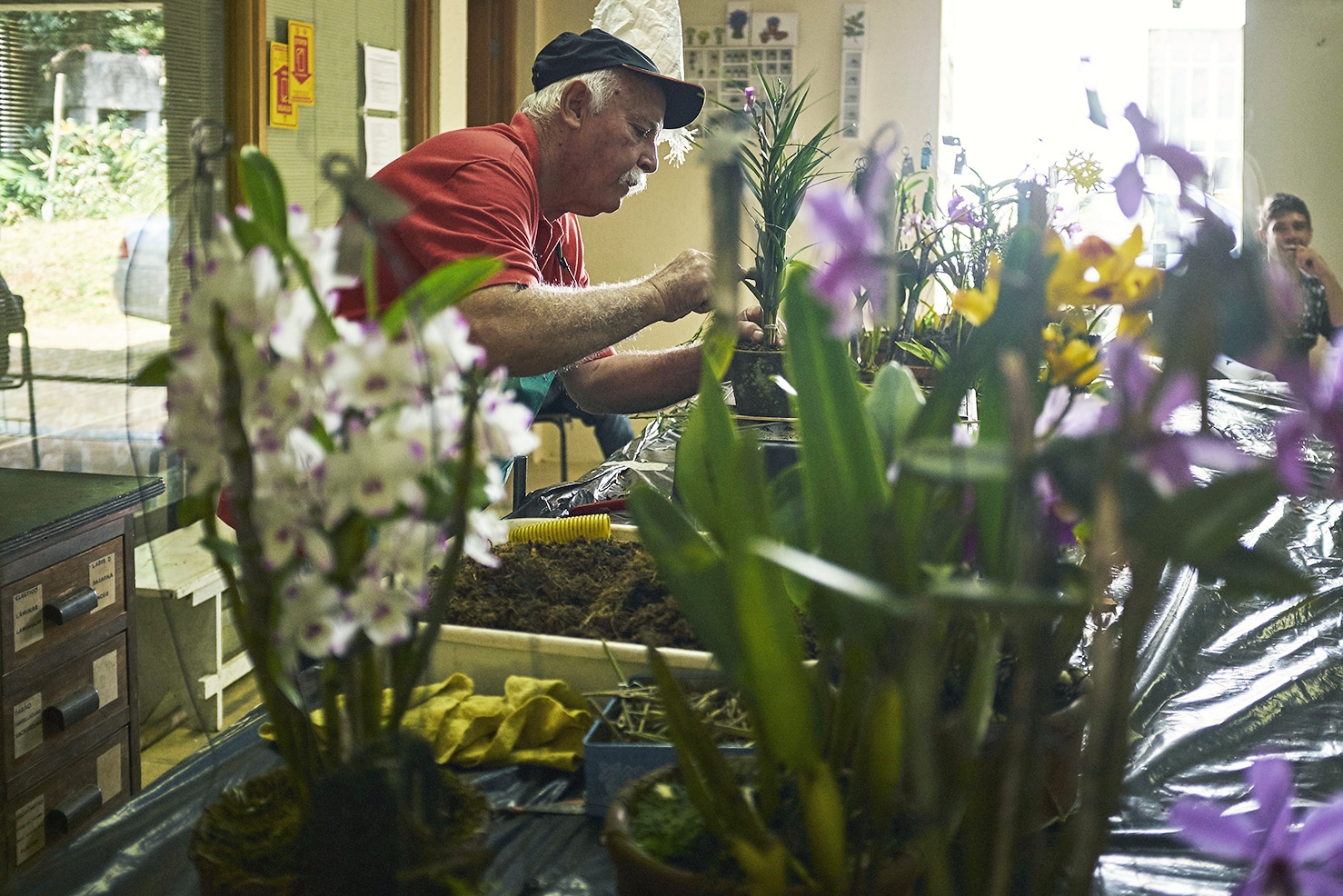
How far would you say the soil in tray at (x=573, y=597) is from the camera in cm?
99

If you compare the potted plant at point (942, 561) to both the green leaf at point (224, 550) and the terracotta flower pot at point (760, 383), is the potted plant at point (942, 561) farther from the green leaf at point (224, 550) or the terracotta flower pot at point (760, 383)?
the terracotta flower pot at point (760, 383)

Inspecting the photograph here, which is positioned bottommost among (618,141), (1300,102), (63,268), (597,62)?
(63,268)

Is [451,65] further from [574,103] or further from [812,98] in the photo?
[574,103]

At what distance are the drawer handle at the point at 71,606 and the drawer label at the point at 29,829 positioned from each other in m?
0.28

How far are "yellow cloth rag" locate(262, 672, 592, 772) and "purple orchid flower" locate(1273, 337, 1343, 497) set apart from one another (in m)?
0.58

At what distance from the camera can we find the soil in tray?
99 centimetres

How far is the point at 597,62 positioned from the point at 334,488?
1666mm

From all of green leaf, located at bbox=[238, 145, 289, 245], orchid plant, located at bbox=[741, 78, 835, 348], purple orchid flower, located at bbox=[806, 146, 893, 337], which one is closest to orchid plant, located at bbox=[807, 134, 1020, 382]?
purple orchid flower, located at bbox=[806, 146, 893, 337]

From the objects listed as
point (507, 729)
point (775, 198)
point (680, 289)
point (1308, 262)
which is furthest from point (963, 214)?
point (507, 729)

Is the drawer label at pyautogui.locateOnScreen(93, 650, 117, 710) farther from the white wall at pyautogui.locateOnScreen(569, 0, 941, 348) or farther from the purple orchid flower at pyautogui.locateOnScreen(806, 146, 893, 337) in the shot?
the white wall at pyautogui.locateOnScreen(569, 0, 941, 348)

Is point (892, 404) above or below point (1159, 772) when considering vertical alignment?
above

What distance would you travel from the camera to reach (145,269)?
545 mm

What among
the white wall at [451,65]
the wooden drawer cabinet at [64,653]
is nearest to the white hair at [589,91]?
the wooden drawer cabinet at [64,653]

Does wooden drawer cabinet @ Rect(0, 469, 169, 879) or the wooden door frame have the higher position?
the wooden door frame
